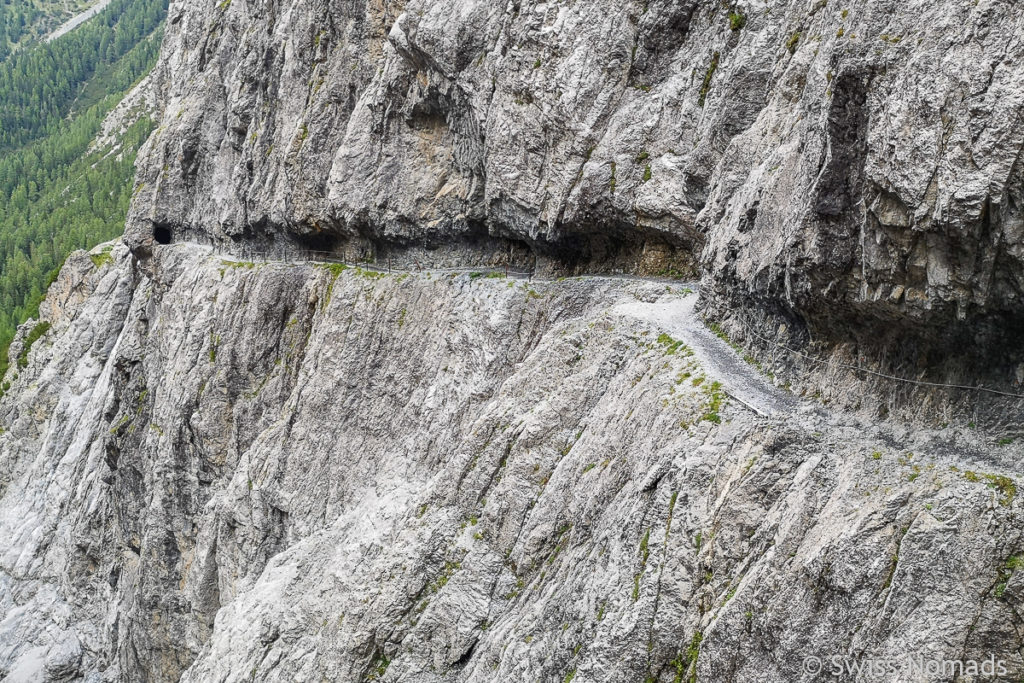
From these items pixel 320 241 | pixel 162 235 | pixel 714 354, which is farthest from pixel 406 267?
pixel 162 235

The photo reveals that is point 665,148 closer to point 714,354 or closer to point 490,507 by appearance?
point 714,354

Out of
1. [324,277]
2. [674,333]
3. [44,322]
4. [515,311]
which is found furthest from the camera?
[44,322]

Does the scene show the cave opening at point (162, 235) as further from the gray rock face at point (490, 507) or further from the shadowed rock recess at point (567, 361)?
the gray rock face at point (490, 507)

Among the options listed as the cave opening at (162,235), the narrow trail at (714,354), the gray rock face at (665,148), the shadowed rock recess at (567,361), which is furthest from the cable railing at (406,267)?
the cave opening at (162,235)

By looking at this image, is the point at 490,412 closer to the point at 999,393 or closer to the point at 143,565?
the point at 999,393

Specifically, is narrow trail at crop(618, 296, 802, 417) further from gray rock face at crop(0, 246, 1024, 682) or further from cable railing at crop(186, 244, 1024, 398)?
cable railing at crop(186, 244, 1024, 398)

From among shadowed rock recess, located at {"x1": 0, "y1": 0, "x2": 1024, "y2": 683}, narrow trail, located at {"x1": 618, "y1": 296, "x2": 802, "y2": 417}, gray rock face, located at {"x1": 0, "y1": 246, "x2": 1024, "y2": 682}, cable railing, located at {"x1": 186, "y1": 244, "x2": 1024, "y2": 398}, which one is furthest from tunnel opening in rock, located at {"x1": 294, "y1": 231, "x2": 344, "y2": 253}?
narrow trail, located at {"x1": 618, "y1": 296, "x2": 802, "y2": 417}

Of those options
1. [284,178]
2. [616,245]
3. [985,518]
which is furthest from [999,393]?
[284,178]
